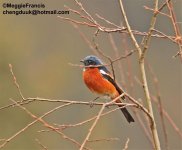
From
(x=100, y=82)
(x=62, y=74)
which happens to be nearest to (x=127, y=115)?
(x=100, y=82)

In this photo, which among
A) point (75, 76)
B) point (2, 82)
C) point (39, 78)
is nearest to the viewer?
point (2, 82)

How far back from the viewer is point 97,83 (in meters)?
5.45

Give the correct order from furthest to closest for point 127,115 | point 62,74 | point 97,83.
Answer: point 62,74 < point 127,115 < point 97,83

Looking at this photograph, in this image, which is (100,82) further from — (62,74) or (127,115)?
(62,74)

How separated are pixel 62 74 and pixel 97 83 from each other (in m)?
15.8

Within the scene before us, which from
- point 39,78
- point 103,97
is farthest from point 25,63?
point 103,97

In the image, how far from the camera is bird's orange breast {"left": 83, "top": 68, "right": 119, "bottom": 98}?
17.8ft

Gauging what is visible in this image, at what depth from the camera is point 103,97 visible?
220 inches

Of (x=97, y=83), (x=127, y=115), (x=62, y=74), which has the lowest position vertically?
(x=127, y=115)

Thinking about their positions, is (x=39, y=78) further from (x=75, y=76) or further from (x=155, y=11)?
(x=155, y=11)

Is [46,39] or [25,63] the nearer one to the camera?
[25,63]

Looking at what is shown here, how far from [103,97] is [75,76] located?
59.6 ft

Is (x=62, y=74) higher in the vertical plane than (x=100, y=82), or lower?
higher

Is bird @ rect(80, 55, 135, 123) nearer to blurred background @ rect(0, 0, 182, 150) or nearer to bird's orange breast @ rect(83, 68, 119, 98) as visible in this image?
bird's orange breast @ rect(83, 68, 119, 98)
